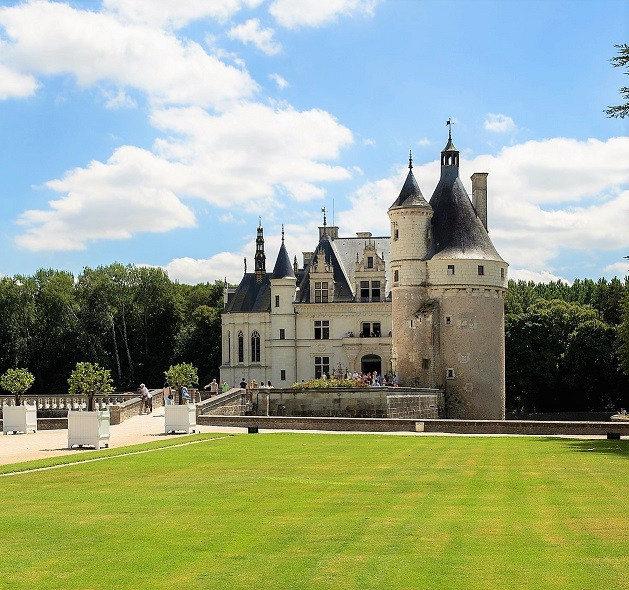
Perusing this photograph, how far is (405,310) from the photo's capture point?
5125 cm

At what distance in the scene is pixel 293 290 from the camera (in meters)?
61.8

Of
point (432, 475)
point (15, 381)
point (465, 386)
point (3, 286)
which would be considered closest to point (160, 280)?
point (3, 286)

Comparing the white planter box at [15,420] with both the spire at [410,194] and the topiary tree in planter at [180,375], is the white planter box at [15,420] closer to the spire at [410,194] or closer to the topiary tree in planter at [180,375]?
the topiary tree in planter at [180,375]

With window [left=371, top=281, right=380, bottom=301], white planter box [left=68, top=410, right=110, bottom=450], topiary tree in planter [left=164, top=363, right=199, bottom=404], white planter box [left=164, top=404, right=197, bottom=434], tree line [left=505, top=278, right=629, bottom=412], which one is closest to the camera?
white planter box [left=68, top=410, right=110, bottom=450]

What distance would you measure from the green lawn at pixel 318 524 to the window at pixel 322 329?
42741mm

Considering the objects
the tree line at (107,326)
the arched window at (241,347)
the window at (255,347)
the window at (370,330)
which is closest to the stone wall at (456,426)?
the window at (370,330)

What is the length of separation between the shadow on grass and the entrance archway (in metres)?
34.0

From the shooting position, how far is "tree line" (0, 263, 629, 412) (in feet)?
217

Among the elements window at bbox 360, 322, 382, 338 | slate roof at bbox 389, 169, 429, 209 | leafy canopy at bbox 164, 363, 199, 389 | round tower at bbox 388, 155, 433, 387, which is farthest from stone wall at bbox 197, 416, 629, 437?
window at bbox 360, 322, 382, 338

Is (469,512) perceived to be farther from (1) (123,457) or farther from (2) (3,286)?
(2) (3,286)

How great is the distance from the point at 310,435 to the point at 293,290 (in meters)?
34.5

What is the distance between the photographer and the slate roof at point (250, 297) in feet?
207

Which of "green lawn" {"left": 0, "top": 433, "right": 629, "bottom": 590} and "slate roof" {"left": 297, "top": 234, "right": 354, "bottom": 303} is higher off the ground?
"slate roof" {"left": 297, "top": 234, "right": 354, "bottom": 303}

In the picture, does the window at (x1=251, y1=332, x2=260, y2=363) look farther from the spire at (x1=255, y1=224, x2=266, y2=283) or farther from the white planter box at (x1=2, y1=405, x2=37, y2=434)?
the white planter box at (x1=2, y1=405, x2=37, y2=434)
